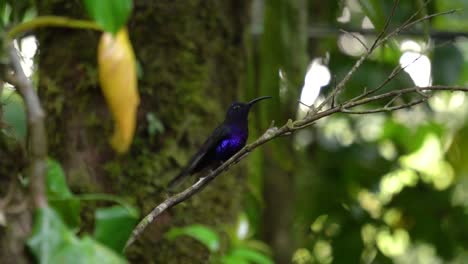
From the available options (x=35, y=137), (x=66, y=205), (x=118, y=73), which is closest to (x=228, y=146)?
(x=118, y=73)

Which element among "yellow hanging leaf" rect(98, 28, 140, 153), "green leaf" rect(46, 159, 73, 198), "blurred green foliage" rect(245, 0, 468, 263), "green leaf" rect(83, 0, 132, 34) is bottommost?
"blurred green foliage" rect(245, 0, 468, 263)

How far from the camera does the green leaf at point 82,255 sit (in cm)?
156

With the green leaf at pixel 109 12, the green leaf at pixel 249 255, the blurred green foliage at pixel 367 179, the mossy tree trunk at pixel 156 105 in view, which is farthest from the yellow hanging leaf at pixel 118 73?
the blurred green foliage at pixel 367 179

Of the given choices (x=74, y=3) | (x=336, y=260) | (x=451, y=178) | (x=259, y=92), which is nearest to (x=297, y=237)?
(x=336, y=260)

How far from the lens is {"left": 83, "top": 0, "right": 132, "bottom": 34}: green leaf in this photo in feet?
6.52

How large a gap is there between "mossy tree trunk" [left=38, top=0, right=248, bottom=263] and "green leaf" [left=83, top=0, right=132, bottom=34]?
1146 mm

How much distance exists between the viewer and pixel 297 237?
5430 millimetres

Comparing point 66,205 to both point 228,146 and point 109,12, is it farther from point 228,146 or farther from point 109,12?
point 228,146

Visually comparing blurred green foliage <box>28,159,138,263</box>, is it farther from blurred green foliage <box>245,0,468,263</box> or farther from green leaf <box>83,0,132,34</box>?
blurred green foliage <box>245,0,468,263</box>

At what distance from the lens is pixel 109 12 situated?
201 centimetres

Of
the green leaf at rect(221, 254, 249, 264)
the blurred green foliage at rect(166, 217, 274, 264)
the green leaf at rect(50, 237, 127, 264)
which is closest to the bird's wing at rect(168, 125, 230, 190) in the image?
the blurred green foliage at rect(166, 217, 274, 264)

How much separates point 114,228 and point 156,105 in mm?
1409

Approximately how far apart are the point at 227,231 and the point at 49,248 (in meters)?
1.92

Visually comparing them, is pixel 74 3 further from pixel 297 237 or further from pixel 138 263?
pixel 297 237
